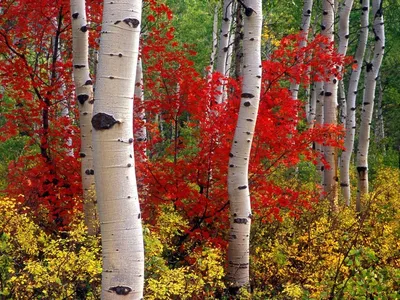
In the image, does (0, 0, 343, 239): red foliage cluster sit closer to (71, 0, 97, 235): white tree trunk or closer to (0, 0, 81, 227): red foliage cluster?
(0, 0, 81, 227): red foliage cluster

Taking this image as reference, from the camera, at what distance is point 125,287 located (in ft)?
7.24

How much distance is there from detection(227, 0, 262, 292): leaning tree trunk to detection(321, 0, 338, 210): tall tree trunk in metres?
3.46

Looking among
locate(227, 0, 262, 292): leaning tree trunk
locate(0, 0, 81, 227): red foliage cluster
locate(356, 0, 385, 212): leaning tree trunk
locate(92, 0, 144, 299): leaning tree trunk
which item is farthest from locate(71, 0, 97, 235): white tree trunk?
locate(356, 0, 385, 212): leaning tree trunk

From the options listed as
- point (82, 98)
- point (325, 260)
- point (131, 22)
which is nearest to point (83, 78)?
point (82, 98)

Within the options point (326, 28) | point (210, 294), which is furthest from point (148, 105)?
point (326, 28)

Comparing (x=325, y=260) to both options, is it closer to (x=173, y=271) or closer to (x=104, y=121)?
(x=173, y=271)

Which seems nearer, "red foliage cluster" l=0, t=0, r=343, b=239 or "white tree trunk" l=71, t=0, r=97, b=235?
"white tree trunk" l=71, t=0, r=97, b=235

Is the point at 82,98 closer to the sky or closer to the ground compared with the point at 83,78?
closer to the ground

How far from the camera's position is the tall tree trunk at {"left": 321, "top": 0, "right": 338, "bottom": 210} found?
317 inches

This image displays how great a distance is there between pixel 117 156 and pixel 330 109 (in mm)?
6523

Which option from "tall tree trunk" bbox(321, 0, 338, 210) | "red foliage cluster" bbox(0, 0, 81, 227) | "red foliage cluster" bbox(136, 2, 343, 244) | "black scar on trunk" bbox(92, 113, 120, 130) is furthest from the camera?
"tall tree trunk" bbox(321, 0, 338, 210)

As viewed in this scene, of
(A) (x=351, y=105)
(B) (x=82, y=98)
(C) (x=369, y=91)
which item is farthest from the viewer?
(A) (x=351, y=105)

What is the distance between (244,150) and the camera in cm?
479

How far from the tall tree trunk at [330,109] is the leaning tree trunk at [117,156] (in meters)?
6.23
